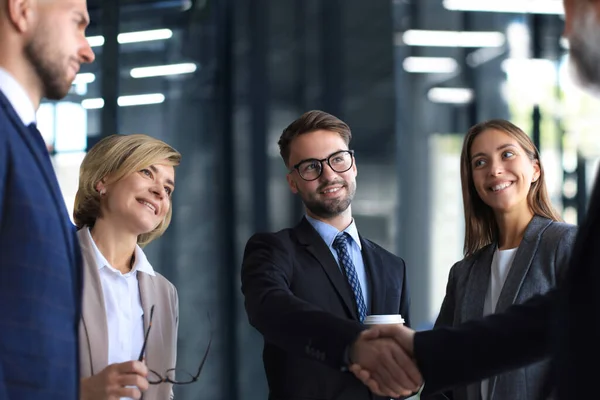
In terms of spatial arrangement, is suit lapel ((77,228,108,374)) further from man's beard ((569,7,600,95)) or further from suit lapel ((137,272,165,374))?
man's beard ((569,7,600,95))

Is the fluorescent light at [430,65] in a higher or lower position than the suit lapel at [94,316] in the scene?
higher

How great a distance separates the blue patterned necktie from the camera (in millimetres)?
2668

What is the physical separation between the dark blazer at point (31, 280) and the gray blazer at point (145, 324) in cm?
71

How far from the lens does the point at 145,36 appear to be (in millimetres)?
5055

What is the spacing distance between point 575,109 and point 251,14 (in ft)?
8.98

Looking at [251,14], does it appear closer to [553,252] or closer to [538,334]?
[553,252]

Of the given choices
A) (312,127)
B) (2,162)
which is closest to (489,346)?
(312,127)

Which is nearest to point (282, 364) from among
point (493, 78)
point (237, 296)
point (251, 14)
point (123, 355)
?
point (123, 355)

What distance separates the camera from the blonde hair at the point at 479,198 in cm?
295

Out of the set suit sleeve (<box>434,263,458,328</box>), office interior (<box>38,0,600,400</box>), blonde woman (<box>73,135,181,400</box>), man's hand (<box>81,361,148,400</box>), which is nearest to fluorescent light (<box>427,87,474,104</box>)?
office interior (<box>38,0,600,400</box>)

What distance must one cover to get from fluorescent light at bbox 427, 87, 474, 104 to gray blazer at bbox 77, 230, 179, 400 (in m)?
3.93

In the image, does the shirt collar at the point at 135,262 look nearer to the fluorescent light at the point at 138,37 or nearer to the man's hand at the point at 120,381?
the man's hand at the point at 120,381

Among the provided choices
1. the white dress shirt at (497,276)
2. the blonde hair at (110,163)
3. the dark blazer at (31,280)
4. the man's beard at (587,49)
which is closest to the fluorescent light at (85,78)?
the blonde hair at (110,163)

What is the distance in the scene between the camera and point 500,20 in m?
6.52
